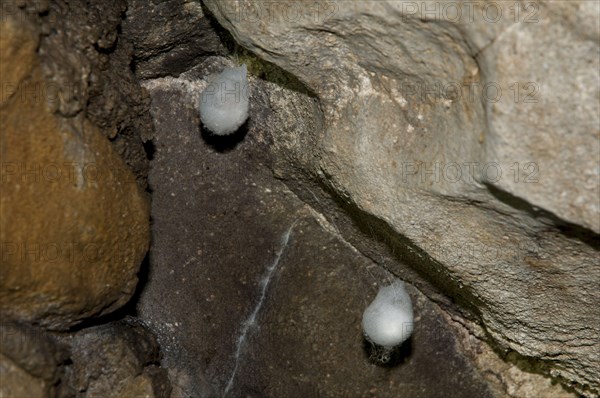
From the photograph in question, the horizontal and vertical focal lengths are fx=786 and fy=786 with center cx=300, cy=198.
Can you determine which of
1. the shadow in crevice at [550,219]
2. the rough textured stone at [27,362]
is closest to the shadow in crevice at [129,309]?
the rough textured stone at [27,362]

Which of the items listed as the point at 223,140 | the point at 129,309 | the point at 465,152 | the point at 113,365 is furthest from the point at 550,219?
the point at 129,309

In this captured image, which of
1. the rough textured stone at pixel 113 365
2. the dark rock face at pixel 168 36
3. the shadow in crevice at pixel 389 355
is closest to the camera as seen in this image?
the rough textured stone at pixel 113 365

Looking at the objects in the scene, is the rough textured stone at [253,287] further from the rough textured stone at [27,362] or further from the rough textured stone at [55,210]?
the rough textured stone at [27,362]

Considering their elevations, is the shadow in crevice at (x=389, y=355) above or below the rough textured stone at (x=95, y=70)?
below

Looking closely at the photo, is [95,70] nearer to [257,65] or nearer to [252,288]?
[257,65]

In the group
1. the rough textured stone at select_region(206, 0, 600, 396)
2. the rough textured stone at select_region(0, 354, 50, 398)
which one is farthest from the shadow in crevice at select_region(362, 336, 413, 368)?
the rough textured stone at select_region(0, 354, 50, 398)

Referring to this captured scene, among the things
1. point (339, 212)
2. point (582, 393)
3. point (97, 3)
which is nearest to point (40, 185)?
point (97, 3)

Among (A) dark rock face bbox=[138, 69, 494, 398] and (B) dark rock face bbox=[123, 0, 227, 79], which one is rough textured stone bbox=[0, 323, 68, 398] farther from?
(B) dark rock face bbox=[123, 0, 227, 79]
